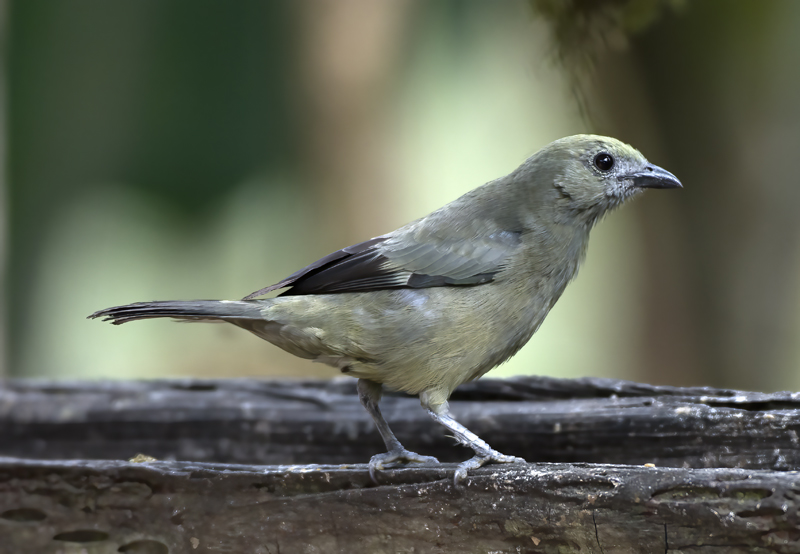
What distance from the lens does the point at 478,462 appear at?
2213mm

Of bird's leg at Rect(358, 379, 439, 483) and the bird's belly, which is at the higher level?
the bird's belly

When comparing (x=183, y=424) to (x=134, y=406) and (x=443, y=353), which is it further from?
(x=443, y=353)

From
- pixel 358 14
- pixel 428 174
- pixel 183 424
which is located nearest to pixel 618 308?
pixel 428 174

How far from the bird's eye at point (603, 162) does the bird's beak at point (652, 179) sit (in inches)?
2.6

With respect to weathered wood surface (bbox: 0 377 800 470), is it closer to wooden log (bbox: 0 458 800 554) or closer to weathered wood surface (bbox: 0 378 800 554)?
weathered wood surface (bbox: 0 378 800 554)

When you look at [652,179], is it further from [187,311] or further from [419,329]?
[187,311]

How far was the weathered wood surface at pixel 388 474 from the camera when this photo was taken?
68.6 inches

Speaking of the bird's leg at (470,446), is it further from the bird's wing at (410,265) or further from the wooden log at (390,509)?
the bird's wing at (410,265)

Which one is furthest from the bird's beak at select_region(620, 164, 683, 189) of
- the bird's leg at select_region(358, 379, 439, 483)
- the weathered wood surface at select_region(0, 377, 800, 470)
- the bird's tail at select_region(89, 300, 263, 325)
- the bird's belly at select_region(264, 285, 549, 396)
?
the bird's tail at select_region(89, 300, 263, 325)

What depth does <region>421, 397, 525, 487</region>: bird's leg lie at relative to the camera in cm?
210

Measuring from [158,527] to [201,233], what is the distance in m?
5.71

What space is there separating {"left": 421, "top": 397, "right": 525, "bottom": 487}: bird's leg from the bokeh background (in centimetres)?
139

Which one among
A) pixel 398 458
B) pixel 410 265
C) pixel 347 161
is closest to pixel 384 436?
pixel 398 458

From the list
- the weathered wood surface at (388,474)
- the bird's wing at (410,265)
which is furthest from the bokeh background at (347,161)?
the weathered wood surface at (388,474)
